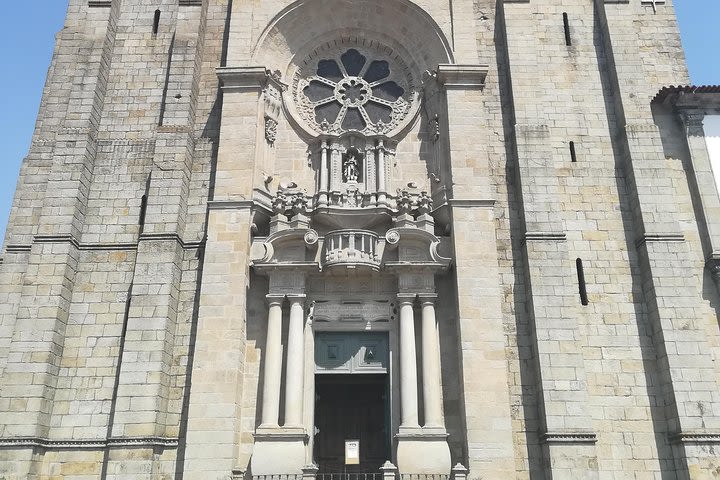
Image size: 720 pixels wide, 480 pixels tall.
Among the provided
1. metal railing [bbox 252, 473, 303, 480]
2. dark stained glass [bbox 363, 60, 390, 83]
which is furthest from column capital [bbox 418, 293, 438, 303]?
dark stained glass [bbox 363, 60, 390, 83]

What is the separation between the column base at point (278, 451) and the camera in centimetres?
1331

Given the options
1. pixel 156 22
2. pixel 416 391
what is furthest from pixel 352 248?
pixel 156 22

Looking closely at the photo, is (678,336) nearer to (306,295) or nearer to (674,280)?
(674,280)

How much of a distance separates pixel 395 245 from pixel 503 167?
12.2ft

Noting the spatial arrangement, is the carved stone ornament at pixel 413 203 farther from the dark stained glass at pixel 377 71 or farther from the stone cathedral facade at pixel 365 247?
the dark stained glass at pixel 377 71

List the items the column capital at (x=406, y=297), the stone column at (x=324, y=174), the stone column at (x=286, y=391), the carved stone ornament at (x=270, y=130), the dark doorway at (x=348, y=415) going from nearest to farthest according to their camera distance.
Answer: the stone column at (x=286, y=391), the column capital at (x=406, y=297), the stone column at (x=324, y=174), the carved stone ornament at (x=270, y=130), the dark doorway at (x=348, y=415)

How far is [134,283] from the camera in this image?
14664mm

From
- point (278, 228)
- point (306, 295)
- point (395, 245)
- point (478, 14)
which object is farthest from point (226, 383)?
point (478, 14)

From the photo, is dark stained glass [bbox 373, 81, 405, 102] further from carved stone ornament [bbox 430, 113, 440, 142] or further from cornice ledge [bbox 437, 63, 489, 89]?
cornice ledge [bbox 437, 63, 489, 89]

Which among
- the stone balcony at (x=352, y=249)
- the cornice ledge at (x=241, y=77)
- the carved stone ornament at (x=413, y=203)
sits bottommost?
the stone balcony at (x=352, y=249)

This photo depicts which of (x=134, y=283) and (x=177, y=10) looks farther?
(x=177, y=10)

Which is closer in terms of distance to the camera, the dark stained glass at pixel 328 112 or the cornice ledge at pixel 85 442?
the cornice ledge at pixel 85 442

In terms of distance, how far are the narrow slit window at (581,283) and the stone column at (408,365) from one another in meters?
4.02

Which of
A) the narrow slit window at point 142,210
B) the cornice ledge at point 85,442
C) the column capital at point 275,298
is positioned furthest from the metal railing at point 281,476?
the narrow slit window at point 142,210
